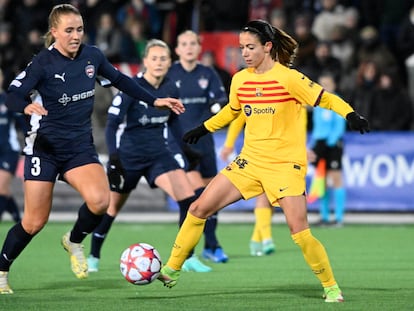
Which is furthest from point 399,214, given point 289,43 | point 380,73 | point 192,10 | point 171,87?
point 289,43

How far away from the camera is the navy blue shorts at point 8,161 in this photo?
1520 cm

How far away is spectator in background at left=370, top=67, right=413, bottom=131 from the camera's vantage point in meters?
18.8

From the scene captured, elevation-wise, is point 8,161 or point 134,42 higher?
point 134,42

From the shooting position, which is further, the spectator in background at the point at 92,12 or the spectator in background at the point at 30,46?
the spectator in background at the point at 92,12

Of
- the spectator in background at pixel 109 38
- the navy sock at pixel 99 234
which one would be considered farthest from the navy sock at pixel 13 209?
the spectator in background at pixel 109 38

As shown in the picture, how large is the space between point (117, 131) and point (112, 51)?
9890mm

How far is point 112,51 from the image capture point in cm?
2108

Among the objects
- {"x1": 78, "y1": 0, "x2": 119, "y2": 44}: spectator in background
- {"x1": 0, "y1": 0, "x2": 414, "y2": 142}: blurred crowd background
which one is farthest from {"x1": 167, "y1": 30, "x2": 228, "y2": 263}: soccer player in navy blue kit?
{"x1": 78, "y1": 0, "x2": 119, "y2": 44}: spectator in background

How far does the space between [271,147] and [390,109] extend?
1022 centimetres

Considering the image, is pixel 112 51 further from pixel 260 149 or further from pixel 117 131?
pixel 260 149

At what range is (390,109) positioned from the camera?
18781 millimetres

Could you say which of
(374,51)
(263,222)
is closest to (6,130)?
(263,222)

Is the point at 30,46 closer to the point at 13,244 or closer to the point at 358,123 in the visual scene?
the point at 13,244

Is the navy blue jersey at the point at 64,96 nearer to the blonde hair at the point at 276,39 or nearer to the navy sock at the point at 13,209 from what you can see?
the blonde hair at the point at 276,39
